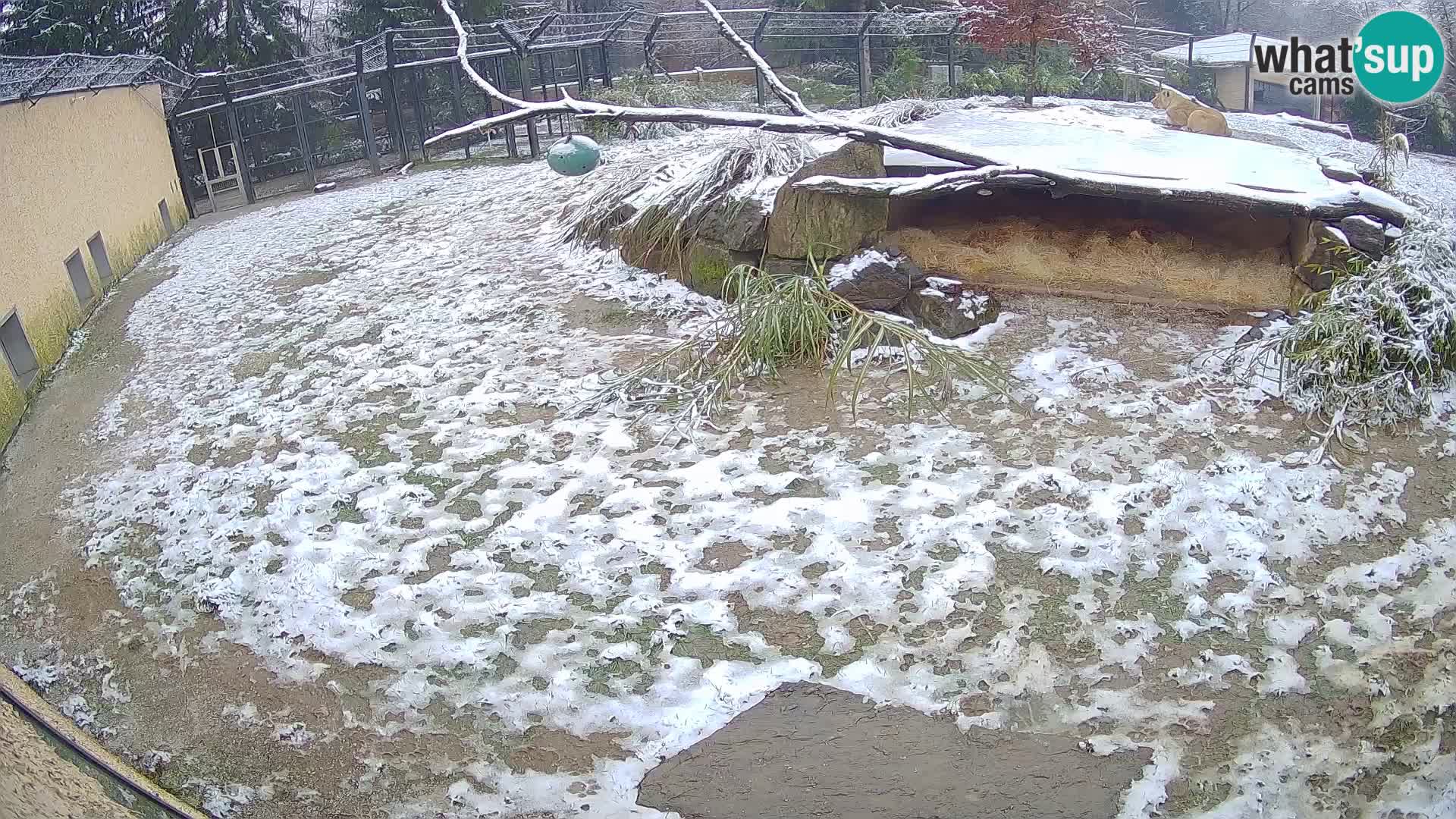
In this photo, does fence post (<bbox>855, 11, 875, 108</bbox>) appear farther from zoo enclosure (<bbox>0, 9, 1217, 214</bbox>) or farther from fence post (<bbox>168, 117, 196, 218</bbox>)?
fence post (<bbox>168, 117, 196, 218</bbox>)

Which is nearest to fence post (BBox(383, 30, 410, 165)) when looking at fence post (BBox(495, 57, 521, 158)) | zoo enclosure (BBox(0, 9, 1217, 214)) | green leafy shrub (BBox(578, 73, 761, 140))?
zoo enclosure (BBox(0, 9, 1217, 214))

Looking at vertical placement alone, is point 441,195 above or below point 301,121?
below

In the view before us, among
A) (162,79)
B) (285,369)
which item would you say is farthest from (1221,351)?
(162,79)

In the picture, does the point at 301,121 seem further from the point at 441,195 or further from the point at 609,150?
the point at 609,150

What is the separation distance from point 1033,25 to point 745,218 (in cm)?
733

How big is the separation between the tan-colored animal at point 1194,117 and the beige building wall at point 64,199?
8.07 metres

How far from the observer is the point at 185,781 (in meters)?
2.61

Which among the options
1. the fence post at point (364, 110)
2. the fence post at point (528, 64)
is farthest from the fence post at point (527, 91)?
the fence post at point (364, 110)

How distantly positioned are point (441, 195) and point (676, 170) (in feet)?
11.9

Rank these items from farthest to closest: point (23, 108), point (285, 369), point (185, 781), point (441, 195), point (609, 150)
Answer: point (609, 150)
point (441, 195)
point (23, 108)
point (285, 369)
point (185, 781)

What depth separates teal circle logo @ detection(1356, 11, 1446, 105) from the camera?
8430 mm

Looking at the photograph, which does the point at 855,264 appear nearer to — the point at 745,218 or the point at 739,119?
the point at 745,218

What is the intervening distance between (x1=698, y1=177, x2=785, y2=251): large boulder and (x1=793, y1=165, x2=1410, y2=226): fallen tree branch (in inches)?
19.3

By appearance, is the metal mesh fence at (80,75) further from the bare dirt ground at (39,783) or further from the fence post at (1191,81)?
the fence post at (1191,81)
